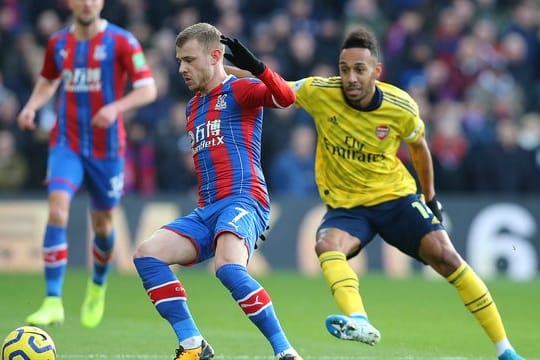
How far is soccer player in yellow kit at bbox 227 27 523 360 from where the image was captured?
27.2 ft

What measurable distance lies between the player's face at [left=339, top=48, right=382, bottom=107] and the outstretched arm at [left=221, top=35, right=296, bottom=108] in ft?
2.65

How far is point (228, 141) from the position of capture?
7.95m

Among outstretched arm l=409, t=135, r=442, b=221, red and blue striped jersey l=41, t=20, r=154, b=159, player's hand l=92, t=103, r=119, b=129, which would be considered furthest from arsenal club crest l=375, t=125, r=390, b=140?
red and blue striped jersey l=41, t=20, r=154, b=159

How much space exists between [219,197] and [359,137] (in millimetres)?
1282

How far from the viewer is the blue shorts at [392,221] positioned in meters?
8.41

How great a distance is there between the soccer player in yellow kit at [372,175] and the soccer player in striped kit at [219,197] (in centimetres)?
72

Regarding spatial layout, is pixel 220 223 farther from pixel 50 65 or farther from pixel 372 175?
pixel 50 65

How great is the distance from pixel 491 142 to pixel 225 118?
423 inches

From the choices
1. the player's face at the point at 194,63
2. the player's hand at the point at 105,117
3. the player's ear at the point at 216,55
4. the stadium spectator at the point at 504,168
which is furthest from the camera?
the stadium spectator at the point at 504,168

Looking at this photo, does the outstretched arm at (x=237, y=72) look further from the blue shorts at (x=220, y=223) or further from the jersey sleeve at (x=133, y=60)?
the jersey sleeve at (x=133, y=60)

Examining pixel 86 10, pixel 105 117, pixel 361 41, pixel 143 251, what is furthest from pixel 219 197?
pixel 86 10

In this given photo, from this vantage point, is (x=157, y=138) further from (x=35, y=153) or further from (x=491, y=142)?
(x=491, y=142)

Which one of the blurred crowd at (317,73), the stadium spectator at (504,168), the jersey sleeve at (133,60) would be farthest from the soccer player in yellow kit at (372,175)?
the stadium spectator at (504,168)

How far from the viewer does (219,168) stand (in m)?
7.93
